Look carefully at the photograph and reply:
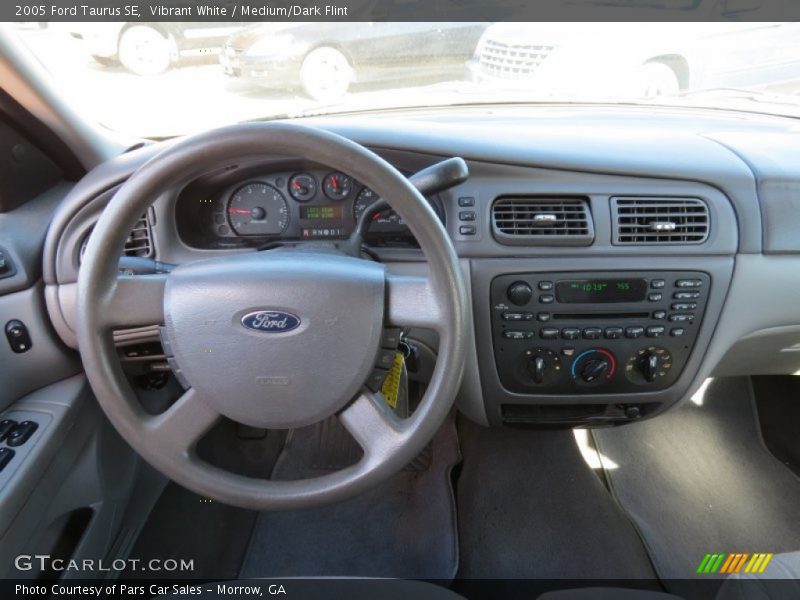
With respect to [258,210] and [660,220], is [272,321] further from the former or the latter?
[660,220]

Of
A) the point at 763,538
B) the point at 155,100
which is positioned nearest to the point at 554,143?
the point at 155,100

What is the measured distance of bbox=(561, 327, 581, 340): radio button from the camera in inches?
63.1

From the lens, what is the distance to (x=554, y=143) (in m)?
1.58

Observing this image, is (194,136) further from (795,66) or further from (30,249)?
(795,66)

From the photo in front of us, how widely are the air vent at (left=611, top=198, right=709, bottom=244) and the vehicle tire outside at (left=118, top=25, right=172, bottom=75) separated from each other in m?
1.43

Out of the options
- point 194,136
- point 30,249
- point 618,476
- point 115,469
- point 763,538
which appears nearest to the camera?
point 194,136

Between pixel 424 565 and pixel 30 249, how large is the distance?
5.28ft

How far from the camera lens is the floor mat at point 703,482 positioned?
1.98m

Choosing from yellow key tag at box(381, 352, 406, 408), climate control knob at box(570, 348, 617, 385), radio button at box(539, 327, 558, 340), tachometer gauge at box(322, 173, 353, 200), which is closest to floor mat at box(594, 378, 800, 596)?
climate control knob at box(570, 348, 617, 385)

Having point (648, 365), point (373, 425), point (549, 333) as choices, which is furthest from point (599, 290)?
point (373, 425)

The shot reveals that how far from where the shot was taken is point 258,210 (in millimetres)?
1633

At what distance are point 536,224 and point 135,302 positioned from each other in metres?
1.04

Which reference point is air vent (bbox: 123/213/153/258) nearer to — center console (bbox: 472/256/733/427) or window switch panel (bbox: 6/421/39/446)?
window switch panel (bbox: 6/421/39/446)

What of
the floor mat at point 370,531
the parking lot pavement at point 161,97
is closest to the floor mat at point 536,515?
the floor mat at point 370,531
